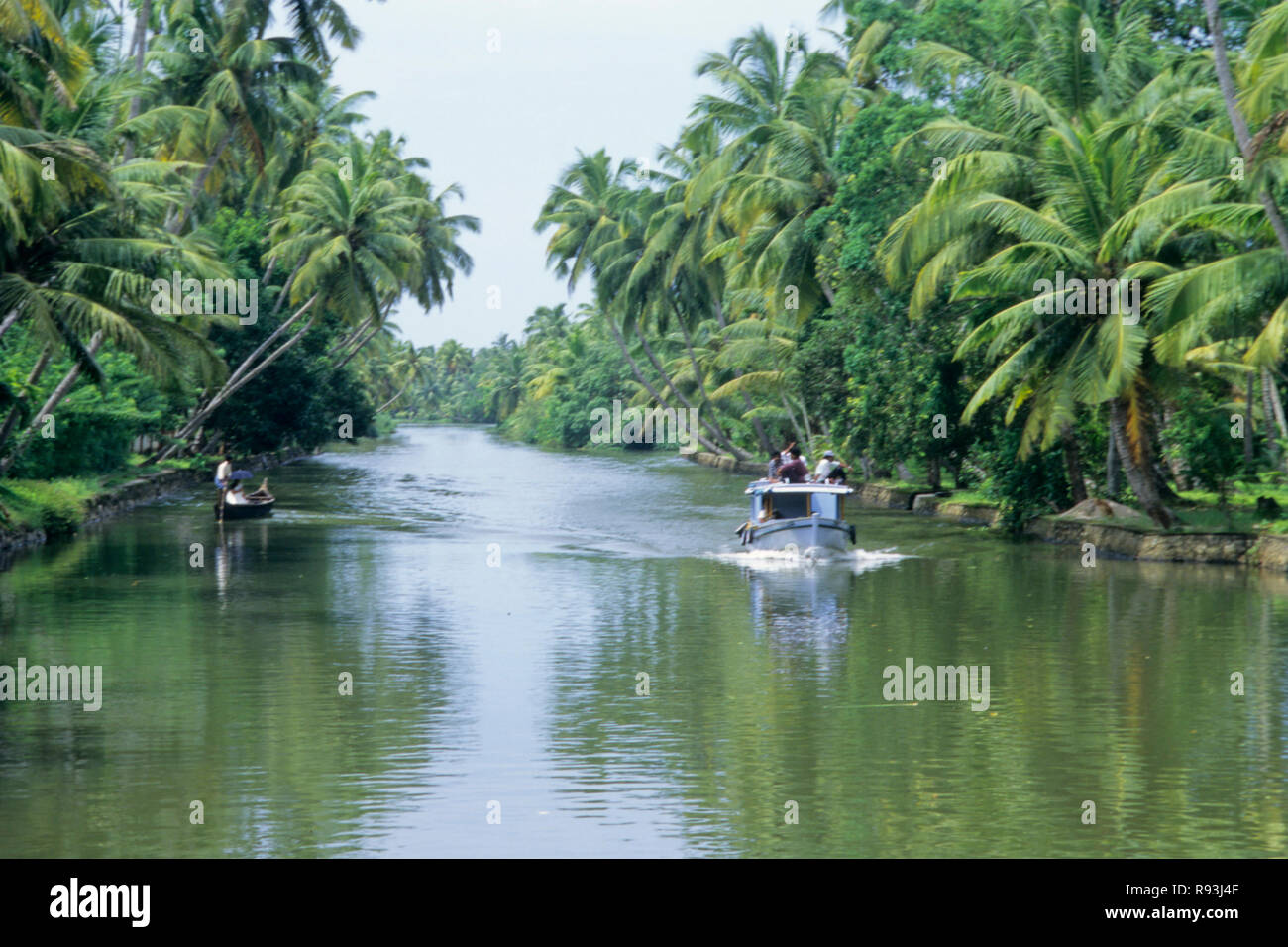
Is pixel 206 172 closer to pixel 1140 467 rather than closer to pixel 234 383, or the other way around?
pixel 234 383

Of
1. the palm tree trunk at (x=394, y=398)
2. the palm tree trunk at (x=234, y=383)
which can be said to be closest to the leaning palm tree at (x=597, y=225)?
the palm tree trunk at (x=234, y=383)

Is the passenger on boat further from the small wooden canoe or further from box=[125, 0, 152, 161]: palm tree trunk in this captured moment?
box=[125, 0, 152, 161]: palm tree trunk

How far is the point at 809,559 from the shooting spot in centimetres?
2691

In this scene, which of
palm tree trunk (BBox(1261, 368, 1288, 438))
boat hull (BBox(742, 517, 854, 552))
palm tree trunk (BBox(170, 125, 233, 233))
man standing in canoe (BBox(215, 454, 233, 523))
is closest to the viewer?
palm tree trunk (BBox(1261, 368, 1288, 438))

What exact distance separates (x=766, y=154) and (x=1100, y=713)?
3398 cm

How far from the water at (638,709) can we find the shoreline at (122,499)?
92cm

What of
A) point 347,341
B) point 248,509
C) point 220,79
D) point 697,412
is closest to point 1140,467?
point 248,509

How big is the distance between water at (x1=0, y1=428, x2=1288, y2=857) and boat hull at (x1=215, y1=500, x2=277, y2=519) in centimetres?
698

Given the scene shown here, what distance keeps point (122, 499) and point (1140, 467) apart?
24.7 metres

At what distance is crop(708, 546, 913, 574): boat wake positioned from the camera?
26.3 m

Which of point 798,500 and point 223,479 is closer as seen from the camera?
point 798,500

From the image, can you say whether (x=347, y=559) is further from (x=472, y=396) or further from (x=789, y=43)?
(x=472, y=396)

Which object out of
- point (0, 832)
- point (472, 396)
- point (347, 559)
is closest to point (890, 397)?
point (347, 559)

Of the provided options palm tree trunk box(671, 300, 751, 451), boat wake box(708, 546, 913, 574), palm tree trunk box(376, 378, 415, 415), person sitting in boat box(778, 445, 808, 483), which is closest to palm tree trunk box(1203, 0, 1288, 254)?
boat wake box(708, 546, 913, 574)
